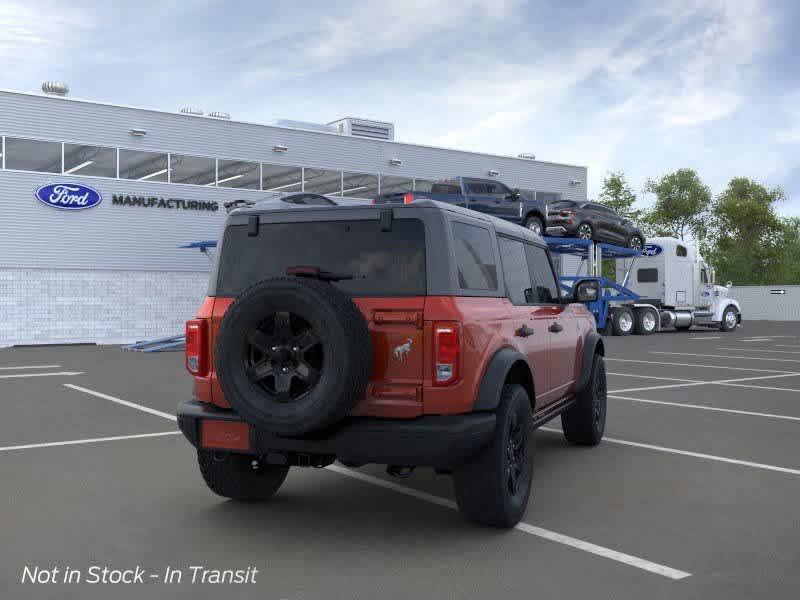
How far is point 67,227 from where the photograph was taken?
2717cm

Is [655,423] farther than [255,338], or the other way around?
[655,423]

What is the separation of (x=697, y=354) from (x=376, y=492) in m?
15.8

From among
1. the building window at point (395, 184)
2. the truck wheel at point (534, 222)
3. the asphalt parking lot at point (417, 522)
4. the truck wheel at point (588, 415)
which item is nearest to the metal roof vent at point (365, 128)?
the building window at point (395, 184)

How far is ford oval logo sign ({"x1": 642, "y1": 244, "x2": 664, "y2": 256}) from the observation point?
31.7 metres

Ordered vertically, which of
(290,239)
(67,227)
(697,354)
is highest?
(67,227)

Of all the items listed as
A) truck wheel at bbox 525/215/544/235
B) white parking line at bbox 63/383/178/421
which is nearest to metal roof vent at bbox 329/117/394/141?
truck wheel at bbox 525/215/544/235

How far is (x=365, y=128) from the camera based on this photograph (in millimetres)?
35094

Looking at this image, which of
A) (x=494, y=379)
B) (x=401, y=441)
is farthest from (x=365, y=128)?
(x=401, y=441)

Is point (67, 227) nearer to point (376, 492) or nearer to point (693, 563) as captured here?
point (376, 492)

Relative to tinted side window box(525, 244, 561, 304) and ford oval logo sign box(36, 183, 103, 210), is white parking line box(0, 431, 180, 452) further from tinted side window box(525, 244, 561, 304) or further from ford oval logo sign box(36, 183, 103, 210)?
ford oval logo sign box(36, 183, 103, 210)

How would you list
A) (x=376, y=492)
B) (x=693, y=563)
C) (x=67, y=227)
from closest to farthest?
(x=693, y=563) < (x=376, y=492) < (x=67, y=227)

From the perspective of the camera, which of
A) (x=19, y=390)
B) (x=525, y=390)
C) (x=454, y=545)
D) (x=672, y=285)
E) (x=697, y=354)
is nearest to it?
(x=454, y=545)

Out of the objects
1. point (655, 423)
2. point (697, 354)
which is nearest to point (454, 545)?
point (655, 423)

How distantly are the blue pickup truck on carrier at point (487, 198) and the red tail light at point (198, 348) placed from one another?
16767mm
